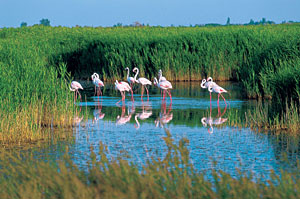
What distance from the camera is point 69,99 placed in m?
12.5

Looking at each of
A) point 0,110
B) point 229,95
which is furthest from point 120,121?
point 229,95

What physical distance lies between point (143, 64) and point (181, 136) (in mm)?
15168

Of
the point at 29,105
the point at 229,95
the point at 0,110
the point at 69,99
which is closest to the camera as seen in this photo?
the point at 0,110

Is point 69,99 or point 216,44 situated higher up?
point 216,44

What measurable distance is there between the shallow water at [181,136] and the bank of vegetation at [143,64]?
77 cm

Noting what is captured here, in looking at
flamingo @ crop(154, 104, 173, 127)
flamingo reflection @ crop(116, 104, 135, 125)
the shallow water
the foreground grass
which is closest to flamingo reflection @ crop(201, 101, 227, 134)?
the shallow water

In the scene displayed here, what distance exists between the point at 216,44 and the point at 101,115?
12.5 m

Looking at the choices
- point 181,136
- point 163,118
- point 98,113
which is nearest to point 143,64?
point 98,113

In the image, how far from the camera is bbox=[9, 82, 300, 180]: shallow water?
8.99m

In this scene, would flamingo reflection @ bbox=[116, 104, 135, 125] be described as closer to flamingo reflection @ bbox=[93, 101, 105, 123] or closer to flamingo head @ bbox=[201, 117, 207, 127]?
flamingo reflection @ bbox=[93, 101, 105, 123]

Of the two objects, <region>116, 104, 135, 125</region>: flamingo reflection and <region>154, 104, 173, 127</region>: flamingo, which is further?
<region>116, 104, 135, 125</region>: flamingo reflection

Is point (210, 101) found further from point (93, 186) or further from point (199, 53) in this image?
point (93, 186)

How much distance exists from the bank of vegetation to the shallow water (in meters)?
0.77

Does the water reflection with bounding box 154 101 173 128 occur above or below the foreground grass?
above
